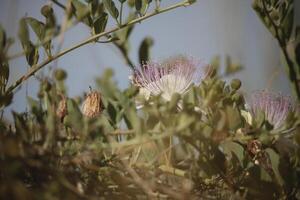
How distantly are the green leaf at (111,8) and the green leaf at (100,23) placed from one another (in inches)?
0.9

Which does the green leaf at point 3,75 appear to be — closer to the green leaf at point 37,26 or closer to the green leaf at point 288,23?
the green leaf at point 37,26

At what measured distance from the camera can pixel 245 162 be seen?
0.59 meters

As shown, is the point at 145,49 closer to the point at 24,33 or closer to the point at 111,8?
the point at 111,8

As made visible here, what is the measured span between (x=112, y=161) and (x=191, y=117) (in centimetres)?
16

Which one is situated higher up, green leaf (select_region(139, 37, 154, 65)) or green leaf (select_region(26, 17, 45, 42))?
green leaf (select_region(26, 17, 45, 42))

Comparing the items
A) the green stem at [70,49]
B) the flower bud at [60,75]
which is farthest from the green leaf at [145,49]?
the flower bud at [60,75]

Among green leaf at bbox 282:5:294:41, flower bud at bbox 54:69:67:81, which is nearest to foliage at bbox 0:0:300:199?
flower bud at bbox 54:69:67:81

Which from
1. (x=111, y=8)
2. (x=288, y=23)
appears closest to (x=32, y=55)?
(x=111, y=8)

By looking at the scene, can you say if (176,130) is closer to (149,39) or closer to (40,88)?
(40,88)

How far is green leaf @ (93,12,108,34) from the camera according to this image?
0.63 meters

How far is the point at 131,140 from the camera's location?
458mm

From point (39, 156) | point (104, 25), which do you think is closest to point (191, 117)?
point (39, 156)

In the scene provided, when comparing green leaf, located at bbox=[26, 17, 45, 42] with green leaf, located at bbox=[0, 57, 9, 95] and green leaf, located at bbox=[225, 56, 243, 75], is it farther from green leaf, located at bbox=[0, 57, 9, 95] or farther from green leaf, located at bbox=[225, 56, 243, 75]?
green leaf, located at bbox=[225, 56, 243, 75]

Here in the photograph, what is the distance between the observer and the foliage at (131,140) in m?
0.42
